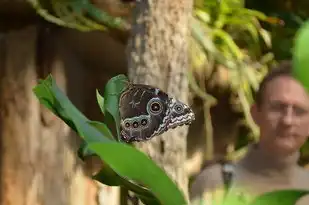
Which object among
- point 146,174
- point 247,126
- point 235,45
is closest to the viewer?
point 146,174

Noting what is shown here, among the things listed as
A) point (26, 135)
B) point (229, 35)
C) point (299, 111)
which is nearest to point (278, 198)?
point (299, 111)

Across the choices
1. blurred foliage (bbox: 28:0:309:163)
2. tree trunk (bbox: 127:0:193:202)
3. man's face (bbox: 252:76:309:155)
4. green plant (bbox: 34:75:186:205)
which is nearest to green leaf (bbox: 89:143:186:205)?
green plant (bbox: 34:75:186:205)

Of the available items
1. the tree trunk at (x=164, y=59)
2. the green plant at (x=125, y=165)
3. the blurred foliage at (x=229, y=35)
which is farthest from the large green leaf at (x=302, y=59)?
the blurred foliage at (x=229, y=35)

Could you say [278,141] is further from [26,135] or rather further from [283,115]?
[26,135]

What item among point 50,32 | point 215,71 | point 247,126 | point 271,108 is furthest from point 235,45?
point 271,108

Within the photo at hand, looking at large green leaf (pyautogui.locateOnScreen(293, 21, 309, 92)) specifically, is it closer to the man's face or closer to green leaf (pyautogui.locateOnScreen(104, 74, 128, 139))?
green leaf (pyautogui.locateOnScreen(104, 74, 128, 139))

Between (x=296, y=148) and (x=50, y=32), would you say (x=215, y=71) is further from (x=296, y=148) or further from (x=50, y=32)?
(x=296, y=148)
